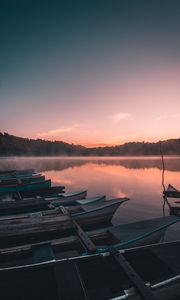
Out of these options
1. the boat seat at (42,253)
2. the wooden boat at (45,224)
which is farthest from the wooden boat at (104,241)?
the wooden boat at (45,224)

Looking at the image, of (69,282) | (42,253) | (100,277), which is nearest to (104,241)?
(42,253)

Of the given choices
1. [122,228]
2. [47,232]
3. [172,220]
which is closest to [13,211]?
[47,232]

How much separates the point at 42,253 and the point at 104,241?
3268 mm

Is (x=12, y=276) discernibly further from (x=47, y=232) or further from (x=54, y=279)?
(x=47, y=232)

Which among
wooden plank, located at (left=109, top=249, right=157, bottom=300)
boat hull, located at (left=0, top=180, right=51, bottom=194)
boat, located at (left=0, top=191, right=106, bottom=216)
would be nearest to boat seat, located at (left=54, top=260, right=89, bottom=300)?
wooden plank, located at (left=109, top=249, right=157, bottom=300)

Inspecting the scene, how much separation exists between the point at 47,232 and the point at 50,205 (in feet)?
20.0

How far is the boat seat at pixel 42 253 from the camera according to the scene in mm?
7027

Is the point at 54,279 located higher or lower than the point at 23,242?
higher

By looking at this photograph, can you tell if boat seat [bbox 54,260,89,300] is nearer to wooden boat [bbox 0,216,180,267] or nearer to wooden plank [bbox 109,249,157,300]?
wooden plank [bbox 109,249,157,300]

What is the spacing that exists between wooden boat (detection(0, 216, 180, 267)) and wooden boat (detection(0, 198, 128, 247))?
920 millimetres

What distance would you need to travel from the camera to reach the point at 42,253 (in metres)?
7.45

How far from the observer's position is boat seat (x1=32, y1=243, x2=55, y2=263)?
7.03m

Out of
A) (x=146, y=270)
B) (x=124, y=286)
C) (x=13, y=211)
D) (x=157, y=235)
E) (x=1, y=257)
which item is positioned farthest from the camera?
(x=13, y=211)

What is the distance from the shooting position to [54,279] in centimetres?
560
